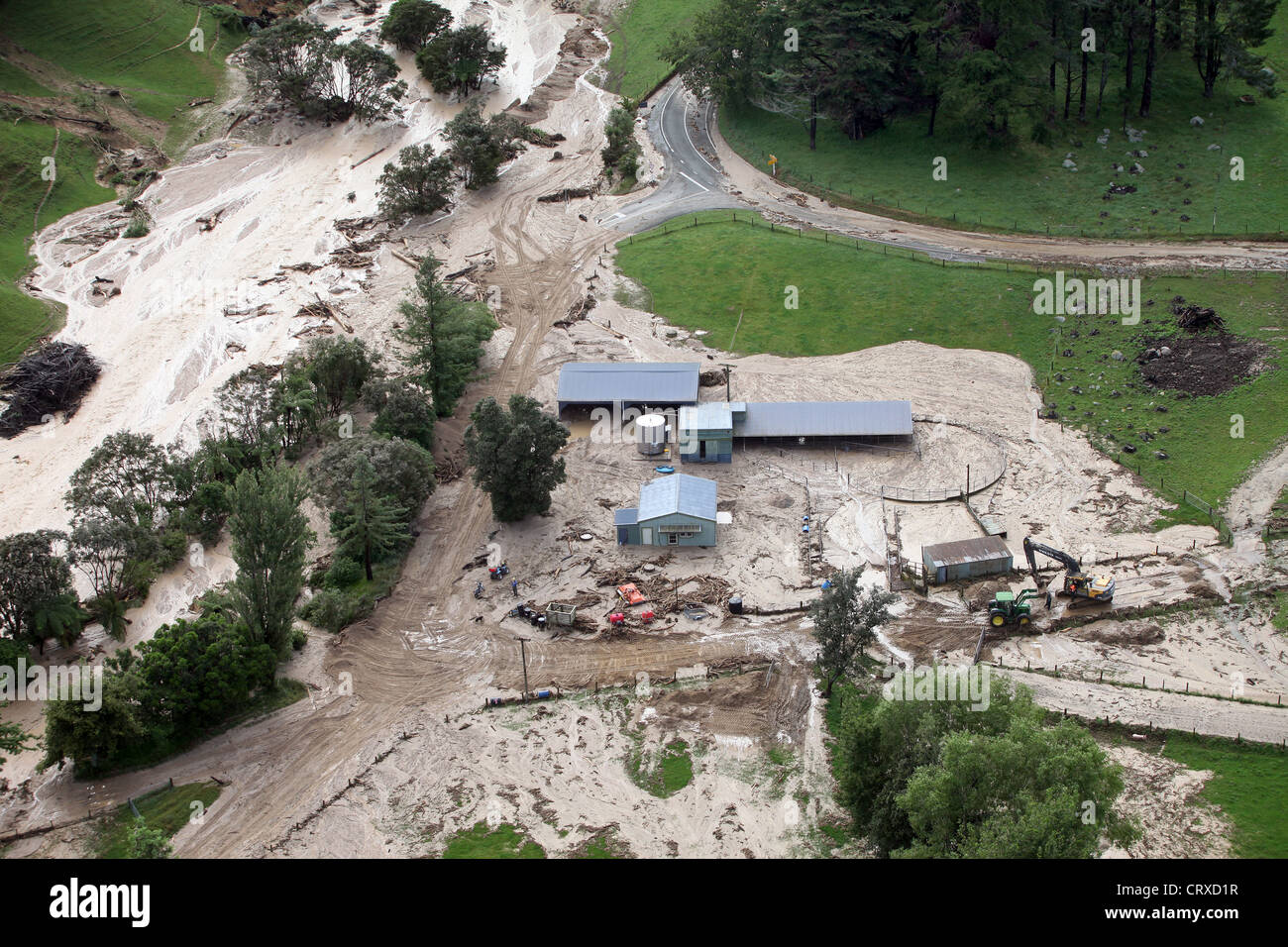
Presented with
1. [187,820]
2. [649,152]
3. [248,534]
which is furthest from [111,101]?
[187,820]

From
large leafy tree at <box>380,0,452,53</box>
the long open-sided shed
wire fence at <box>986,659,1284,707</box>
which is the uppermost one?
large leafy tree at <box>380,0,452,53</box>

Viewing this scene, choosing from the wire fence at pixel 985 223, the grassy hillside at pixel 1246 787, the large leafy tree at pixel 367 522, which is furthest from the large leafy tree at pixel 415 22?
the grassy hillside at pixel 1246 787

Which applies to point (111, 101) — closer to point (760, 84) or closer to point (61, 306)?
point (61, 306)

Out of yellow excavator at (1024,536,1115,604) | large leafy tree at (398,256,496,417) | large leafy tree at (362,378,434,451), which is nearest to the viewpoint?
yellow excavator at (1024,536,1115,604)

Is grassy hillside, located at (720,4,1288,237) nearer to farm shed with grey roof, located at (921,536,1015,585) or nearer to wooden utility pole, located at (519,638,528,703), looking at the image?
farm shed with grey roof, located at (921,536,1015,585)

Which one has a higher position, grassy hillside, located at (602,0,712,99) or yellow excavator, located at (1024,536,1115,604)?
grassy hillside, located at (602,0,712,99)

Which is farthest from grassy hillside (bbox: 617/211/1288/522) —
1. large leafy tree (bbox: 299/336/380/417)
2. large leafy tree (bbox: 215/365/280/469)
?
large leafy tree (bbox: 215/365/280/469)
